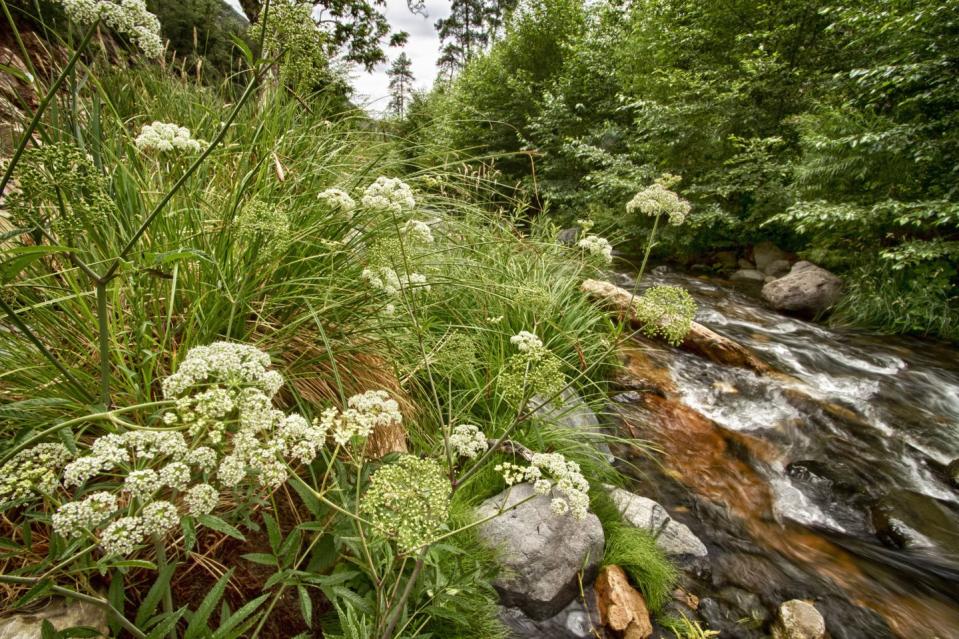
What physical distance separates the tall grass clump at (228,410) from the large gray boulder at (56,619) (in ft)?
0.25

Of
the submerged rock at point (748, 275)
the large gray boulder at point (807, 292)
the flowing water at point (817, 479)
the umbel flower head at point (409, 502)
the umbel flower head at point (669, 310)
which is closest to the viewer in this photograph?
the umbel flower head at point (409, 502)

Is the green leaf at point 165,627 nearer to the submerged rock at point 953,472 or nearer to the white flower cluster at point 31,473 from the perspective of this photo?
the white flower cluster at point 31,473

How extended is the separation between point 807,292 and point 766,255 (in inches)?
88.9

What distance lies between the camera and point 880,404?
192 inches

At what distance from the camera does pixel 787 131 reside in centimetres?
962

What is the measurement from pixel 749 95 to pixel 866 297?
5.49 metres

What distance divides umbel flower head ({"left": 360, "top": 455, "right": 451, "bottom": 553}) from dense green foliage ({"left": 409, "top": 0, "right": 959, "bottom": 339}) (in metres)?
3.25

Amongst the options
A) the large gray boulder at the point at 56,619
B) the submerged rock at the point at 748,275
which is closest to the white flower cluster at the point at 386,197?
the large gray boulder at the point at 56,619

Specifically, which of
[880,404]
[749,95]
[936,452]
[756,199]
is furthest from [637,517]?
[749,95]

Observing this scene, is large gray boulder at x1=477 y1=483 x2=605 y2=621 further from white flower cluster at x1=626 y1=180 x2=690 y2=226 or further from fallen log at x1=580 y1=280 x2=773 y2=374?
fallen log at x1=580 y1=280 x2=773 y2=374

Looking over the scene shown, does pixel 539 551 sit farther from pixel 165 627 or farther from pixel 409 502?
pixel 165 627

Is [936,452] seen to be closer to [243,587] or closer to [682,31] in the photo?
[243,587]

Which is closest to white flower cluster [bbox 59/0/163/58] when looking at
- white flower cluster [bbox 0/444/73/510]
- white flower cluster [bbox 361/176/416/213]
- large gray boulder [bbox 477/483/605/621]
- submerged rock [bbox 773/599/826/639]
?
white flower cluster [bbox 361/176/416/213]

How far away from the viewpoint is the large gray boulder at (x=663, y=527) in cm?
260
